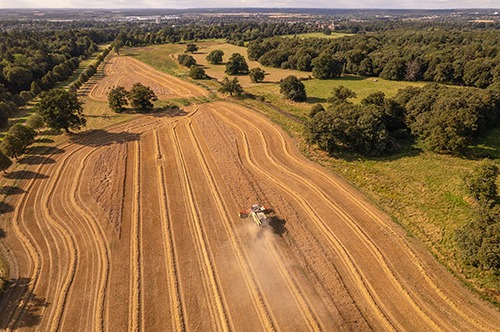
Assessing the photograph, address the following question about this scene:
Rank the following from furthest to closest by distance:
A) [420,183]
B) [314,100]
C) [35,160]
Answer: [314,100] < [35,160] < [420,183]

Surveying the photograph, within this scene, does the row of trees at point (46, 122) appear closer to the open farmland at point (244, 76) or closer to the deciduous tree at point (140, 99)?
the deciduous tree at point (140, 99)

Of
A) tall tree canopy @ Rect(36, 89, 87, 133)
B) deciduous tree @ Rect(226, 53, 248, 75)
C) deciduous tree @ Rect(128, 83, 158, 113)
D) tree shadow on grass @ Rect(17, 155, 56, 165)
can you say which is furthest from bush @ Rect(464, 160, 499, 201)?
deciduous tree @ Rect(226, 53, 248, 75)

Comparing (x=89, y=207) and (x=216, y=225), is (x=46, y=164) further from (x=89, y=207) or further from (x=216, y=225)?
(x=216, y=225)

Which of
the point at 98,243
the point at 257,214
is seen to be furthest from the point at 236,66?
the point at 98,243

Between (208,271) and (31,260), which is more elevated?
(31,260)

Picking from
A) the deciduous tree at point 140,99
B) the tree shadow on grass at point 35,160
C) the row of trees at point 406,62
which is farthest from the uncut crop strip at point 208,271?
the row of trees at point 406,62

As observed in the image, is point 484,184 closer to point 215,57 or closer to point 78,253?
point 78,253

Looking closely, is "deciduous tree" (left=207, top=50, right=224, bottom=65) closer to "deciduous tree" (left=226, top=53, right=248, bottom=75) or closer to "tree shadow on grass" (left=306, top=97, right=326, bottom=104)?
"deciduous tree" (left=226, top=53, right=248, bottom=75)
